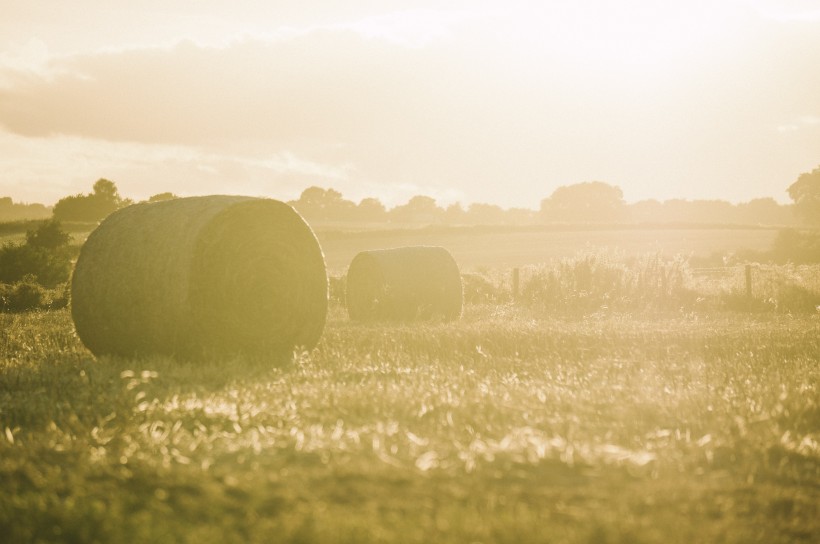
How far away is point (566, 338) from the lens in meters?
11.4

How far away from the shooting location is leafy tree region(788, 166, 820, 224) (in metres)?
69.3

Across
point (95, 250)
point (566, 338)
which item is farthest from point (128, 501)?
point (566, 338)

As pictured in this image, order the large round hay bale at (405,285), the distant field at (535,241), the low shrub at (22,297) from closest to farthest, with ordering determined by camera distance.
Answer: the large round hay bale at (405,285) < the low shrub at (22,297) < the distant field at (535,241)

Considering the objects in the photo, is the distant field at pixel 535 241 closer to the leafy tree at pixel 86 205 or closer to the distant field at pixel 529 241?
the distant field at pixel 529 241

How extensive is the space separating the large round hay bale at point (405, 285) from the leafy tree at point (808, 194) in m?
62.9

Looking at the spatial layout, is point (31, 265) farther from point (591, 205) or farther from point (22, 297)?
point (591, 205)

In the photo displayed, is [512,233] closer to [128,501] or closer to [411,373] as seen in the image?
[411,373]

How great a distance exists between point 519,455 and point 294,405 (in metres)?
2.20

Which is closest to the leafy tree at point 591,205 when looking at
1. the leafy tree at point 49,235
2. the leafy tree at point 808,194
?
the leafy tree at point 808,194

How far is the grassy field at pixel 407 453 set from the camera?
360 cm

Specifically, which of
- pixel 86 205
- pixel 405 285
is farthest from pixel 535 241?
pixel 405 285

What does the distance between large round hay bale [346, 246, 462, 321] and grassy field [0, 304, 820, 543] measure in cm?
721

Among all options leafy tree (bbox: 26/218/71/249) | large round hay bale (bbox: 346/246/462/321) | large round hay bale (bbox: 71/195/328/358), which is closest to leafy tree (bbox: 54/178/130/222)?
leafy tree (bbox: 26/218/71/249)

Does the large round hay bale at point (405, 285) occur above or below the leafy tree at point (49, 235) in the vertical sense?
below
